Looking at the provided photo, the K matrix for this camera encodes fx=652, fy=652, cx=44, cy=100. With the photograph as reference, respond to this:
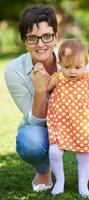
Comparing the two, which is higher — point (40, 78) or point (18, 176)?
point (40, 78)

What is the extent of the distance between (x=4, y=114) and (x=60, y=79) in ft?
19.4

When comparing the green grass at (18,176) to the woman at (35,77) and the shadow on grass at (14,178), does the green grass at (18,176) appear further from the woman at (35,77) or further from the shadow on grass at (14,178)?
the woman at (35,77)

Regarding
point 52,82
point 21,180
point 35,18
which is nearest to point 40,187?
point 21,180

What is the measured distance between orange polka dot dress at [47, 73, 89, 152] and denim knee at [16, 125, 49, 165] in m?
0.11

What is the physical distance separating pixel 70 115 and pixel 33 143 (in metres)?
0.36

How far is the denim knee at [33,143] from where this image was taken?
4480mm

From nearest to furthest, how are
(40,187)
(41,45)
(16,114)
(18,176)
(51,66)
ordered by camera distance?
1. (41,45)
2. (51,66)
3. (40,187)
4. (18,176)
5. (16,114)

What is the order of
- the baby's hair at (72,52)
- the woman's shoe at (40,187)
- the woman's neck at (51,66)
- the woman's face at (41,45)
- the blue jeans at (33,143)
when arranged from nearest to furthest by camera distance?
1. the baby's hair at (72,52)
2. the woman's face at (41,45)
3. the blue jeans at (33,143)
4. the woman's neck at (51,66)
5. the woman's shoe at (40,187)

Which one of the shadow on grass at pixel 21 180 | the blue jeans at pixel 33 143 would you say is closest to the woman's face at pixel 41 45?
the blue jeans at pixel 33 143

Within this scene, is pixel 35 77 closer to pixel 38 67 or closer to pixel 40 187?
pixel 38 67

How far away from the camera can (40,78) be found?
14.5ft

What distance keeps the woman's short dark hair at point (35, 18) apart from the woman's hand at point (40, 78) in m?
0.24

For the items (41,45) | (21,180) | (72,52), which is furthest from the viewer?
(21,180)

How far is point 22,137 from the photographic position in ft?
14.9
